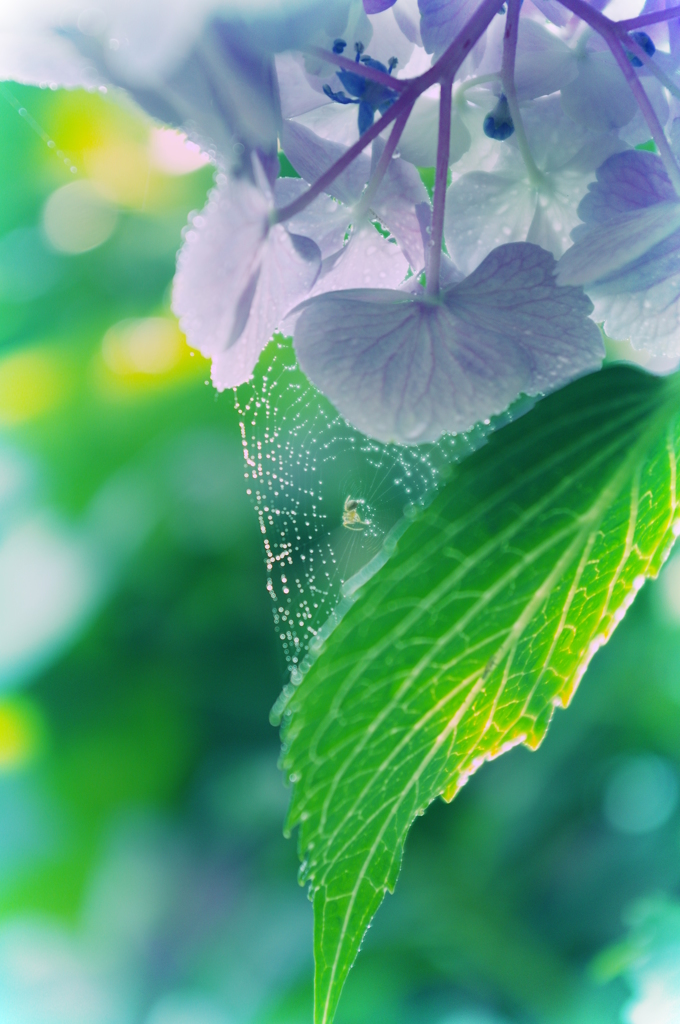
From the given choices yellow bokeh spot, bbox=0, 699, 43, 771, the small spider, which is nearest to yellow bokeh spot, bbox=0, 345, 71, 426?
yellow bokeh spot, bbox=0, 699, 43, 771

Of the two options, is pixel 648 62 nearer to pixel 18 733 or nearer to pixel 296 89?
pixel 296 89

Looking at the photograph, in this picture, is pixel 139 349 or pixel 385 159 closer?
pixel 385 159

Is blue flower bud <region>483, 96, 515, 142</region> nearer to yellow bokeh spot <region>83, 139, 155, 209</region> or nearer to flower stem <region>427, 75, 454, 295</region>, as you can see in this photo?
flower stem <region>427, 75, 454, 295</region>

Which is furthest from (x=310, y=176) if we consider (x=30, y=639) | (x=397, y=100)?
(x=30, y=639)

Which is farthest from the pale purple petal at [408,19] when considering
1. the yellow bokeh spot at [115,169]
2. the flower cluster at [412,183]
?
the yellow bokeh spot at [115,169]

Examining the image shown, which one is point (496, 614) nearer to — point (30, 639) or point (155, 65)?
point (155, 65)

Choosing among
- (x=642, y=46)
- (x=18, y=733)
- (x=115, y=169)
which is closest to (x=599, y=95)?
(x=642, y=46)
